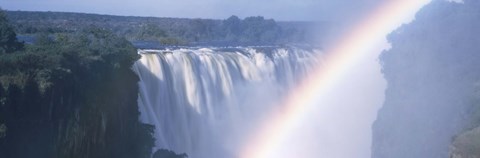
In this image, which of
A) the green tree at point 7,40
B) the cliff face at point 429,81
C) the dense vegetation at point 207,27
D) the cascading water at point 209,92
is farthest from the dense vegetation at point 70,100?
the dense vegetation at point 207,27

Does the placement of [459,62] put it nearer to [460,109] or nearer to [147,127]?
[460,109]

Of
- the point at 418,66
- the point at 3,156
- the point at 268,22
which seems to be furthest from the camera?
the point at 268,22

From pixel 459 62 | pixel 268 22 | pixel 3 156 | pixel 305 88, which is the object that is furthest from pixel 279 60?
pixel 268 22

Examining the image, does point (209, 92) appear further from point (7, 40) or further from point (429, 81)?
point (429, 81)

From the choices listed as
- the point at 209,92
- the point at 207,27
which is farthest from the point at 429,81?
the point at 207,27

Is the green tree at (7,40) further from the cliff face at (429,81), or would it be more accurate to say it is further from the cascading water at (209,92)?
the cliff face at (429,81)
